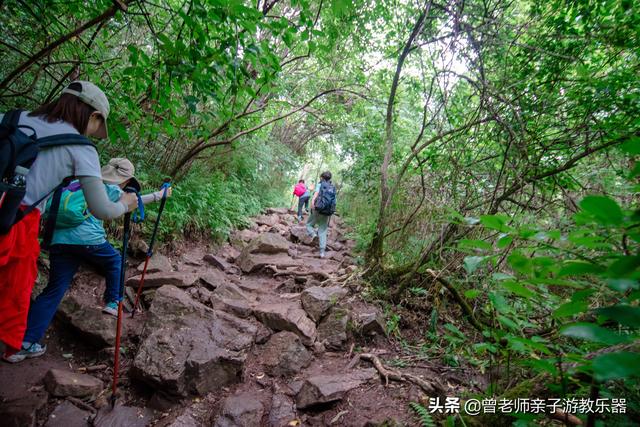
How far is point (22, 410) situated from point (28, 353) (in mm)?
870

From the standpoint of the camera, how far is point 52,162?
197 centimetres

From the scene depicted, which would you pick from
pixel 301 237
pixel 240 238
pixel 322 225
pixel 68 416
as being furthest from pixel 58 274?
pixel 301 237

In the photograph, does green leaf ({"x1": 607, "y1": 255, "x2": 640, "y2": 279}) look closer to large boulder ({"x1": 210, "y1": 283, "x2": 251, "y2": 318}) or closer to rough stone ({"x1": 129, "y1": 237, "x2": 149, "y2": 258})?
large boulder ({"x1": 210, "y1": 283, "x2": 251, "y2": 318})

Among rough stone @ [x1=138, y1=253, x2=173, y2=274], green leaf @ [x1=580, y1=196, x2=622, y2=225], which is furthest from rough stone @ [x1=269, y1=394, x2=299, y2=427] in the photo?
rough stone @ [x1=138, y1=253, x2=173, y2=274]

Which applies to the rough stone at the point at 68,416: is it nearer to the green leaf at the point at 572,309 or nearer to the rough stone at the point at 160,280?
the rough stone at the point at 160,280

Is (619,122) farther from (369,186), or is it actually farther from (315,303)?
(369,186)

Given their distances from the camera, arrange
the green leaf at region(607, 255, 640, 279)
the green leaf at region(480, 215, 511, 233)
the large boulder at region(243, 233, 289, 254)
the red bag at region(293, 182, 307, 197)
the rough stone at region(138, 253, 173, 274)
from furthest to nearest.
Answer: the red bag at region(293, 182, 307, 197)
the large boulder at region(243, 233, 289, 254)
the rough stone at region(138, 253, 173, 274)
the green leaf at region(480, 215, 511, 233)
the green leaf at region(607, 255, 640, 279)

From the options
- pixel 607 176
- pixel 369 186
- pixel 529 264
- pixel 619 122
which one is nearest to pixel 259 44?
pixel 529 264

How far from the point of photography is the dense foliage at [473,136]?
1.56 meters

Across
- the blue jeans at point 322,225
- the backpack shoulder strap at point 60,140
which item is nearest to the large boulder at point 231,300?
the backpack shoulder strap at point 60,140

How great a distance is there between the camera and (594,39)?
3.11 metres

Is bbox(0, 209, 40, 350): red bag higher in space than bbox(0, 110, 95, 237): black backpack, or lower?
lower

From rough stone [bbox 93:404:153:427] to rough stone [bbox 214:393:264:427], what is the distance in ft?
2.23

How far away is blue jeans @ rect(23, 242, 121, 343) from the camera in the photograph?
2.94 m
